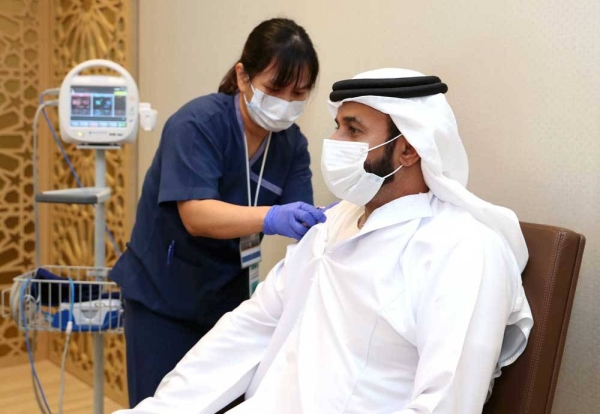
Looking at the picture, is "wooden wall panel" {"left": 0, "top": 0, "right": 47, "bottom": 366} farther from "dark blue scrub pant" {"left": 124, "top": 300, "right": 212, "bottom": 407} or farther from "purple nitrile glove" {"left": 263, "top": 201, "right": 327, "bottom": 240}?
"purple nitrile glove" {"left": 263, "top": 201, "right": 327, "bottom": 240}

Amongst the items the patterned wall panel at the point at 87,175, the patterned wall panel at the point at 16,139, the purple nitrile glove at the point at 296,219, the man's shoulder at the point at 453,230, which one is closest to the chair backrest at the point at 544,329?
the man's shoulder at the point at 453,230

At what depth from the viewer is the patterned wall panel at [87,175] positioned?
3.44 meters

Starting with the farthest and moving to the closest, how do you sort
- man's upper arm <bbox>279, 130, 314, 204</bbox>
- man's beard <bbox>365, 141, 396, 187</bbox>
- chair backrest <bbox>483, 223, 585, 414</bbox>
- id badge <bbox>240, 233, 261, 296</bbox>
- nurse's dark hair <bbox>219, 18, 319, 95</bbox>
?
man's upper arm <bbox>279, 130, 314, 204</bbox> < id badge <bbox>240, 233, 261, 296</bbox> < nurse's dark hair <bbox>219, 18, 319, 95</bbox> < man's beard <bbox>365, 141, 396, 187</bbox> < chair backrest <bbox>483, 223, 585, 414</bbox>

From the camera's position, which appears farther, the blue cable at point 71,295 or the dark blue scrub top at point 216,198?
the blue cable at point 71,295

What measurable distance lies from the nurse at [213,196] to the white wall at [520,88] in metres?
0.31

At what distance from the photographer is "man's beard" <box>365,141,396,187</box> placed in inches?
56.8

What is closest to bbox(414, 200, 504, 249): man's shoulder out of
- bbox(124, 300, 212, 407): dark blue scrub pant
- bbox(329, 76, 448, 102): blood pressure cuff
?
bbox(329, 76, 448, 102): blood pressure cuff

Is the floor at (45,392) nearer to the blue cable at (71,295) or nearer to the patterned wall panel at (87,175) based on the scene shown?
the patterned wall panel at (87,175)

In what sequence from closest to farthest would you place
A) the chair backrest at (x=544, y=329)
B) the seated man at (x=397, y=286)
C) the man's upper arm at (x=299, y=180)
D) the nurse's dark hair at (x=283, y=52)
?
the seated man at (x=397, y=286), the chair backrest at (x=544, y=329), the nurse's dark hair at (x=283, y=52), the man's upper arm at (x=299, y=180)

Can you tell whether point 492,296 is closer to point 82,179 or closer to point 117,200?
point 117,200

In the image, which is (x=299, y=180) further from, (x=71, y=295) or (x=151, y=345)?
(x=71, y=295)

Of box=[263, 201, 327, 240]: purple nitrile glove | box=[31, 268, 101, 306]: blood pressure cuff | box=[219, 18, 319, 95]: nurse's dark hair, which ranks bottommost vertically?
box=[31, 268, 101, 306]: blood pressure cuff

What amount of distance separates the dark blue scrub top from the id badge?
1.6 inches

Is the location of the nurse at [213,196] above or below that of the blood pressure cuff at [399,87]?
below
